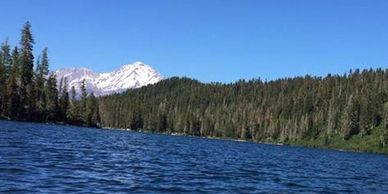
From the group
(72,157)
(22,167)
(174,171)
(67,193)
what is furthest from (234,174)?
(67,193)

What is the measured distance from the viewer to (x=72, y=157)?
56.2m

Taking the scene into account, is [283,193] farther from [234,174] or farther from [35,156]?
[35,156]

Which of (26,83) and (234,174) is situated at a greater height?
(26,83)

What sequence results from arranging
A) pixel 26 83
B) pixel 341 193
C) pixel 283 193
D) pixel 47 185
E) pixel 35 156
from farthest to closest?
pixel 26 83, pixel 35 156, pixel 341 193, pixel 283 193, pixel 47 185

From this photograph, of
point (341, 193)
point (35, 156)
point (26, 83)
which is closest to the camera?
point (341, 193)

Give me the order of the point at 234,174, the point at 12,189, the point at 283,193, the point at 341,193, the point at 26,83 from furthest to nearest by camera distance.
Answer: the point at 26,83 < the point at 234,174 < the point at 341,193 < the point at 283,193 < the point at 12,189

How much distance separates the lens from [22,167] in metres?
42.5

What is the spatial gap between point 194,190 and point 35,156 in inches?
726

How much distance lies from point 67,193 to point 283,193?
16.9 meters

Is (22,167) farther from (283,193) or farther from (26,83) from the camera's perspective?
(26,83)

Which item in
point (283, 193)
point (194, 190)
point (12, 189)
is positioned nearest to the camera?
point (12, 189)

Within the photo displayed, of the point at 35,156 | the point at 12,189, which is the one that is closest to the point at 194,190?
the point at 12,189

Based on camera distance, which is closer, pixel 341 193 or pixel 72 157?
pixel 341 193

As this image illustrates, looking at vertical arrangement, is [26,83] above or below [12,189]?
above
